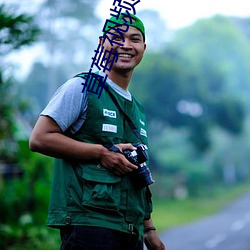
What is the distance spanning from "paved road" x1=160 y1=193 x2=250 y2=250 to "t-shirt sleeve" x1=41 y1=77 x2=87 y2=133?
33.1 ft

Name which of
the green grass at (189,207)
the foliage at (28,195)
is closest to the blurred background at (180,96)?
the green grass at (189,207)

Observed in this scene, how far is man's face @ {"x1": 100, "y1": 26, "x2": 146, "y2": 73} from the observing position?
2402 mm

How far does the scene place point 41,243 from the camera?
28.2 feet

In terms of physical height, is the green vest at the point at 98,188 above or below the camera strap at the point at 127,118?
below

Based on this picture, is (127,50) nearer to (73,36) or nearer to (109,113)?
(109,113)

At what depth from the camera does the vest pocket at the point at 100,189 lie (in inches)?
87.6

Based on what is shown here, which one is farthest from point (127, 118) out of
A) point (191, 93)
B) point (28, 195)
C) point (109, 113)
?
point (191, 93)

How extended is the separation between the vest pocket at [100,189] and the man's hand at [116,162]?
20 millimetres

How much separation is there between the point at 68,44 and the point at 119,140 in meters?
33.8

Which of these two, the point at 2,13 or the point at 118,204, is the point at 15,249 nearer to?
the point at 2,13

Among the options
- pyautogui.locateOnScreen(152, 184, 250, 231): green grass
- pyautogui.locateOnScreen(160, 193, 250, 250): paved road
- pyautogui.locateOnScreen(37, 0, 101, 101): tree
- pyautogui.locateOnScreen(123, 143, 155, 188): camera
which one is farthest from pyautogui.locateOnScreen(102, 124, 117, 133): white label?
pyautogui.locateOnScreen(37, 0, 101, 101): tree

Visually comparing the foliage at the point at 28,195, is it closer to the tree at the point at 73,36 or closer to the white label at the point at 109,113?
the white label at the point at 109,113

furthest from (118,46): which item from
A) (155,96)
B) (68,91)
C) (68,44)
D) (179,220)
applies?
(68,44)

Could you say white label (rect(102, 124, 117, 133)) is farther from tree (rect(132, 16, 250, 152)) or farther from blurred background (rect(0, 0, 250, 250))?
tree (rect(132, 16, 250, 152))
